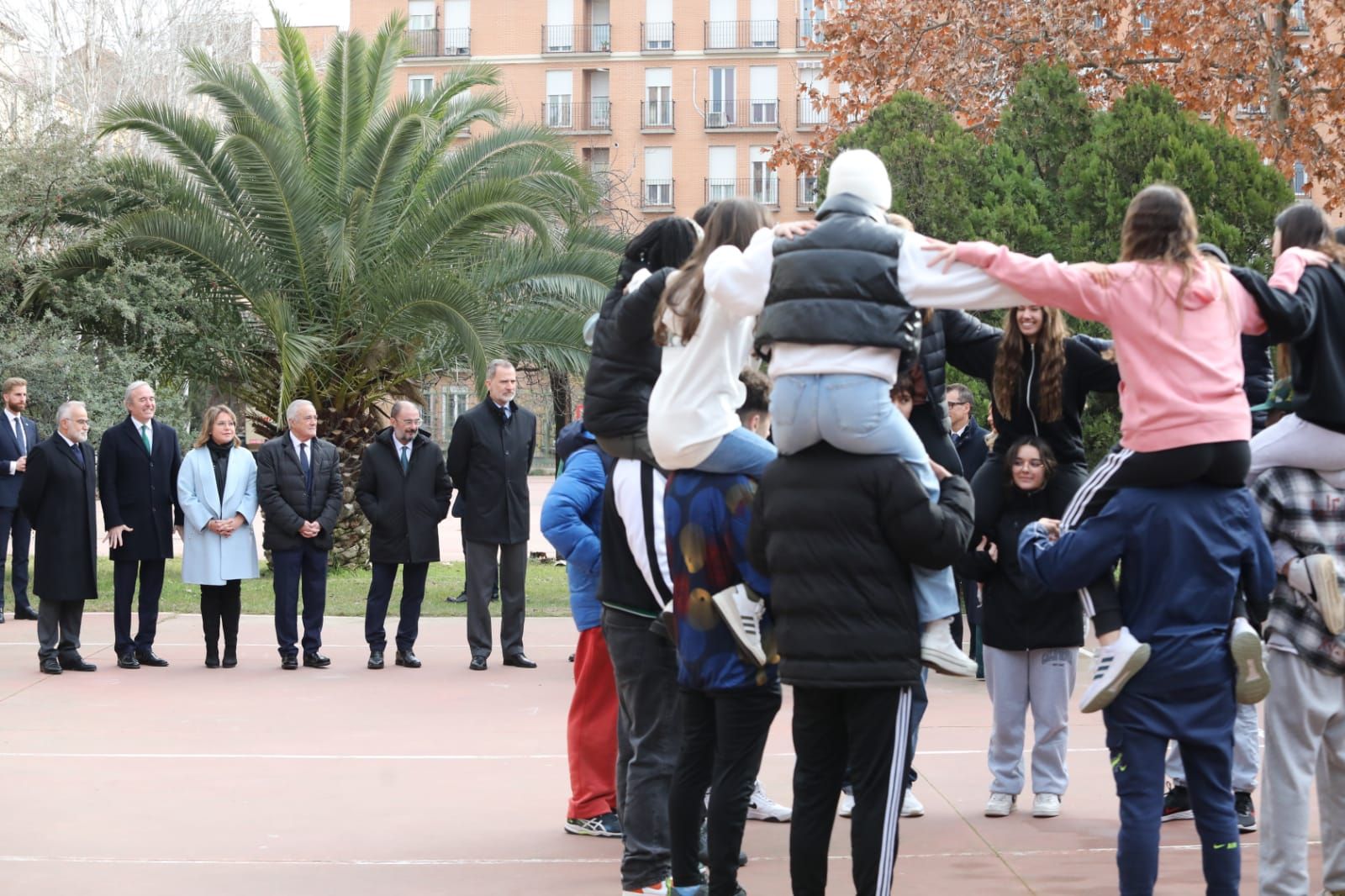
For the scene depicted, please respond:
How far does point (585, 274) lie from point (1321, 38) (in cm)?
1055

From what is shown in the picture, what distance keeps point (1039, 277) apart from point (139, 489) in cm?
860

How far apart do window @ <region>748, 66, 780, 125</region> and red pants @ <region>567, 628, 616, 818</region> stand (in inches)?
2230

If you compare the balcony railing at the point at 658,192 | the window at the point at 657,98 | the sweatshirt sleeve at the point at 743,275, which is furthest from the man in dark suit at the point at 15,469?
the window at the point at 657,98

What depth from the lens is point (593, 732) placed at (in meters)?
5.92

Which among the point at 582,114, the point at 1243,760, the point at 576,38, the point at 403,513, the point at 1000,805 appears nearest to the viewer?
the point at 1243,760

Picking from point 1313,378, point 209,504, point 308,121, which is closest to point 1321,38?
point 308,121

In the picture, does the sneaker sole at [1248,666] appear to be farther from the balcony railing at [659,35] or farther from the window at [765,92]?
the balcony railing at [659,35]

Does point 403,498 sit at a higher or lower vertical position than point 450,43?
lower

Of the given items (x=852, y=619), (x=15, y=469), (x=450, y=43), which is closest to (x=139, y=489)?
(x=15, y=469)

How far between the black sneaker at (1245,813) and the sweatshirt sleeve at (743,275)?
3.12 meters

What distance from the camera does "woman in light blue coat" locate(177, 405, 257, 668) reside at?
35.2ft

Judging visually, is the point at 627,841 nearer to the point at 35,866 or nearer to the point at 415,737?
the point at 35,866

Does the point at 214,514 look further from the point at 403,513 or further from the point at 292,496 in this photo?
the point at 403,513

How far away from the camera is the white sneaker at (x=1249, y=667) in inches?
160
